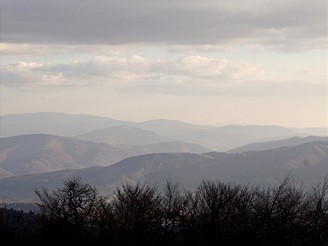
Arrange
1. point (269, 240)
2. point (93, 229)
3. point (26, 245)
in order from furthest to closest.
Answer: point (93, 229) < point (269, 240) < point (26, 245)

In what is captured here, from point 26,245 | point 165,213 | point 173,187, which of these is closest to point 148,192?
point 165,213

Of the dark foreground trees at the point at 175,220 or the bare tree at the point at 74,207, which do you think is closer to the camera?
the dark foreground trees at the point at 175,220

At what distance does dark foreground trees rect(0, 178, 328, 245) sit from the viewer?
52.7m

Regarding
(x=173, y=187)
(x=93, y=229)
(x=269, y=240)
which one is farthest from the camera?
(x=173, y=187)

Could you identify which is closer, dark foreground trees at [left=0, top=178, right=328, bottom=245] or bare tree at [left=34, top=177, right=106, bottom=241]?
dark foreground trees at [left=0, top=178, right=328, bottom=245]

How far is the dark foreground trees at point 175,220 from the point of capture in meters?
52.7

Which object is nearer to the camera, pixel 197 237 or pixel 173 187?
pixel 197 237

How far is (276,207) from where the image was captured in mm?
58438

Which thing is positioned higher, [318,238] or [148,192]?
[148,192]

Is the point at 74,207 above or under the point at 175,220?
above

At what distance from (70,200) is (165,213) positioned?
9.80 meters

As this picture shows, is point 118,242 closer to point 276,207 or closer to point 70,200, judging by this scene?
point 70,200

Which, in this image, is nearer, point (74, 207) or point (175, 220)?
point (74, 207)

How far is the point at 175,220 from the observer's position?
200 feet
